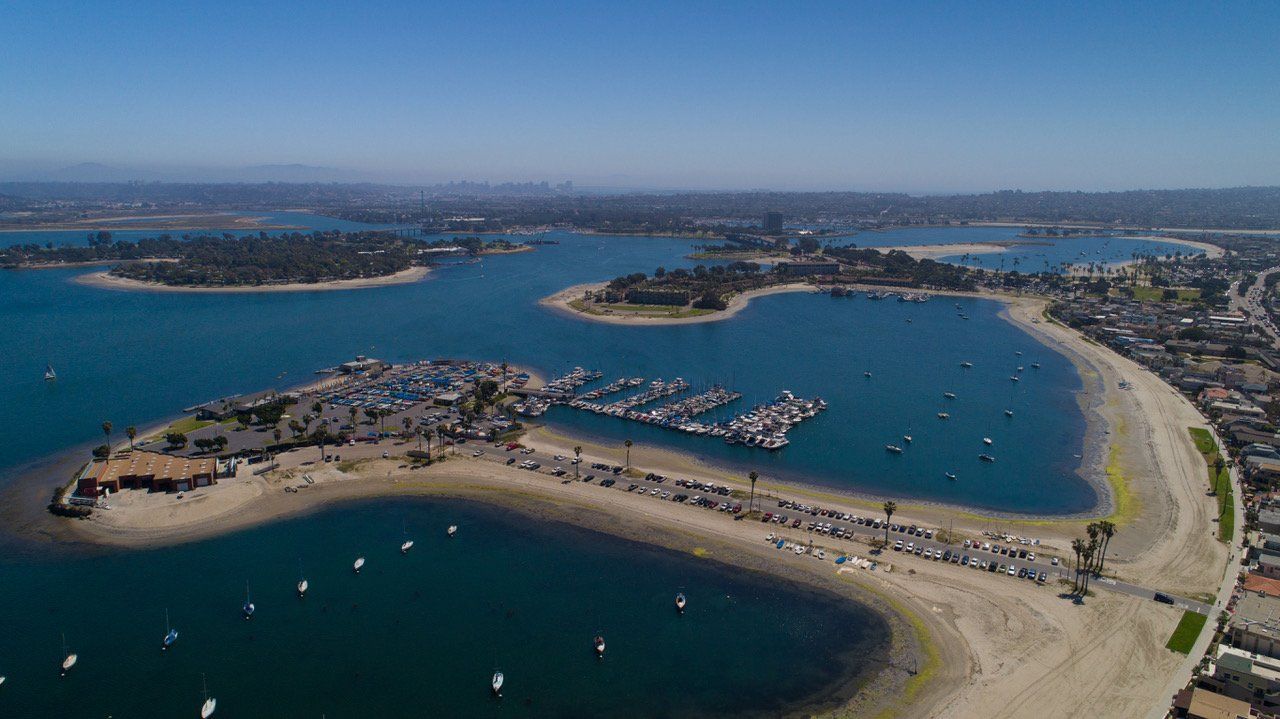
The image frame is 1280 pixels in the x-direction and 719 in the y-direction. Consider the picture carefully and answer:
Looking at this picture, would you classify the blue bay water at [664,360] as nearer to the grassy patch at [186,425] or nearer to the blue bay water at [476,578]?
the blue bay water at [476,578]

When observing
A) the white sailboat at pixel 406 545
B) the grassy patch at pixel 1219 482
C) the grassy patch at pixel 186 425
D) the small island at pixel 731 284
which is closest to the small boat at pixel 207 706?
the white sailboat at pixel 406 545

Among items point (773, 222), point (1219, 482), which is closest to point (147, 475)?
point (1219, 482)

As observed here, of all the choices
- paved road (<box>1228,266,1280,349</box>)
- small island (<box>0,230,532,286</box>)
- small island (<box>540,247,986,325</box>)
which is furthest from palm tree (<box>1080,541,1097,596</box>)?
small island (<box>0,230,532,286</box>)

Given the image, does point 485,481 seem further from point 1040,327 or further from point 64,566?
point 1040,327

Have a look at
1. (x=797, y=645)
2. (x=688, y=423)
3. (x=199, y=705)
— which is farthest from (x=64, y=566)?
(x=688, y=423)

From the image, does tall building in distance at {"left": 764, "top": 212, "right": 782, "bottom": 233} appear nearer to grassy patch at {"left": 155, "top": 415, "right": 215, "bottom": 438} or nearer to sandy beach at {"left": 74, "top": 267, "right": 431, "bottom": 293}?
sandy beach at {"left": 74, "top": 267, "right": 431, "bottom": 293}

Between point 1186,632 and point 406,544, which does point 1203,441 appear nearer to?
point 1186,632
